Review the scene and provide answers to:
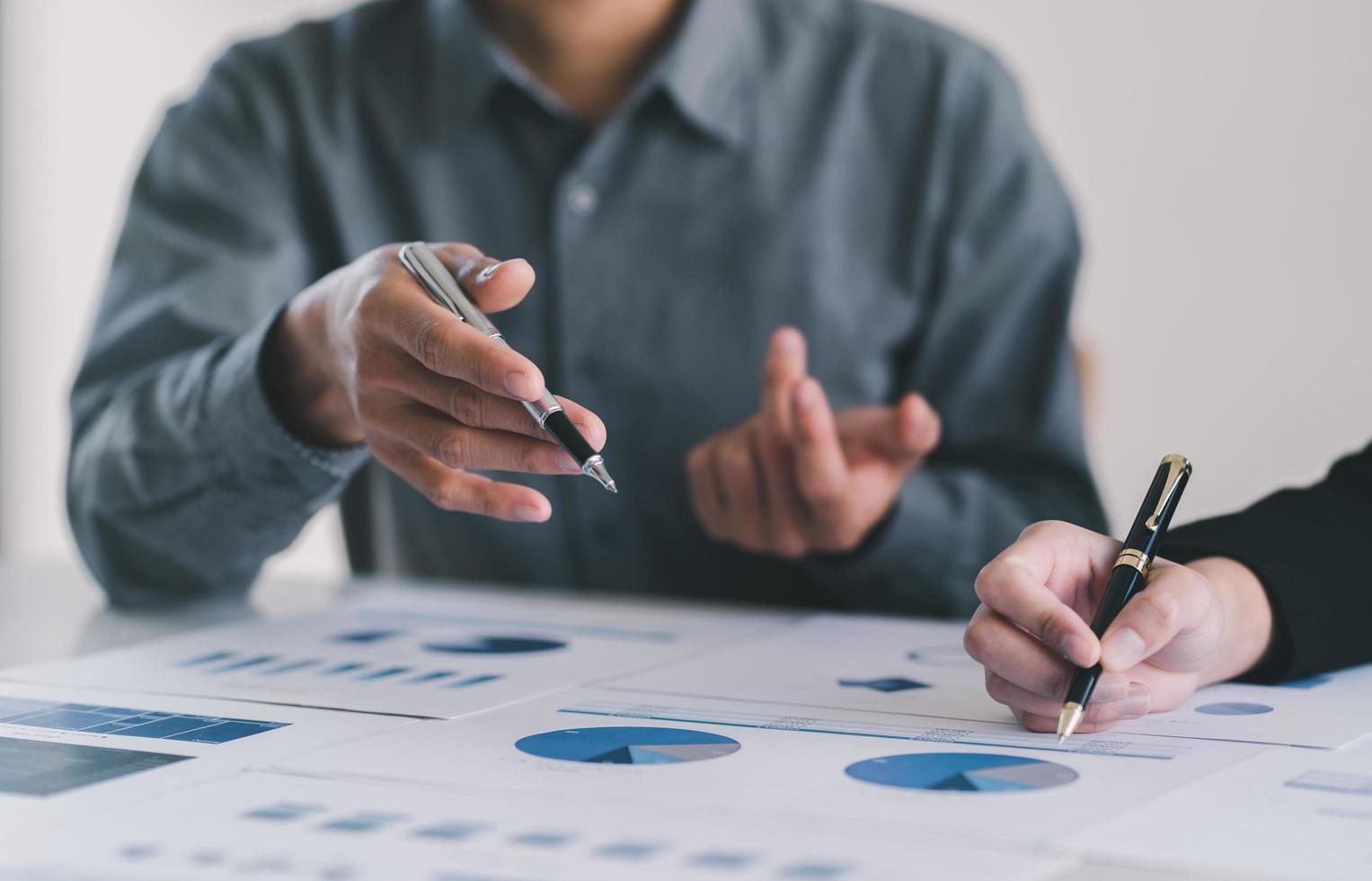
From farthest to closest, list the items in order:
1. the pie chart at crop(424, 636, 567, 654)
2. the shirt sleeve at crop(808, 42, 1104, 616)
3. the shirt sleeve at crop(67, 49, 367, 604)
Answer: the shirt sleeve at crop(808, 42, 1104, 616) → the shirt sleeve at crop(67, 49, 367, 604) → the pie chart at crop(424, 636, 567, 654)

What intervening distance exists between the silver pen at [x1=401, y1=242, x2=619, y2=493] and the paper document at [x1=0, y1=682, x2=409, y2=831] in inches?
5.2

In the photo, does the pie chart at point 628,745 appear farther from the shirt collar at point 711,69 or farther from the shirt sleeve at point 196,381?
the shirt collar at point 711,69

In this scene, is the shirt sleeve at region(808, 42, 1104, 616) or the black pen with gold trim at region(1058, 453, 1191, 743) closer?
the black pen with gold trim at region(1058, 453, 1191, 743)

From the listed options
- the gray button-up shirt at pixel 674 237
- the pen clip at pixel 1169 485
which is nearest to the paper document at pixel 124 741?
the pen clip at pixel 1169 485

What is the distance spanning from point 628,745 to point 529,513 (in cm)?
13

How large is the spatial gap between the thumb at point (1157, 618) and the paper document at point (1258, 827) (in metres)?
0.05

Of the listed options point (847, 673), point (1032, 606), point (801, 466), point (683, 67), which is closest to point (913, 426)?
point (801, 466)

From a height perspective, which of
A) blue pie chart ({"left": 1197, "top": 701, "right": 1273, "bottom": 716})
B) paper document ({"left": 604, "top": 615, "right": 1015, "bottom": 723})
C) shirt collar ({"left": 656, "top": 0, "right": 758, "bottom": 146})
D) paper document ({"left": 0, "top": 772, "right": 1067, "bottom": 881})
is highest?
shirt collar ({"left": 656, "top": 0, "right": 758, "bottom": 146})

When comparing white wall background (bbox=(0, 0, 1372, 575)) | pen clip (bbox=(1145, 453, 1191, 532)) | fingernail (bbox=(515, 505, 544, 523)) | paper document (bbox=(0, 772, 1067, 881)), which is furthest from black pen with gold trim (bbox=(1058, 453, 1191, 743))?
white wall background (bbox=(0, 0, 1372, 575))

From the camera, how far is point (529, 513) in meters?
0.61

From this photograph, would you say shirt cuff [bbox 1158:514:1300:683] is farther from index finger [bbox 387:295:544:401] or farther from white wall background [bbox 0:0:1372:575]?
white wall background [bbox 0:0:1372:575]

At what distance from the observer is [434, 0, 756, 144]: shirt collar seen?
1064 millimetres

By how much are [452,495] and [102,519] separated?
386 millimetres

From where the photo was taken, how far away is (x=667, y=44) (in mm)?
1114
